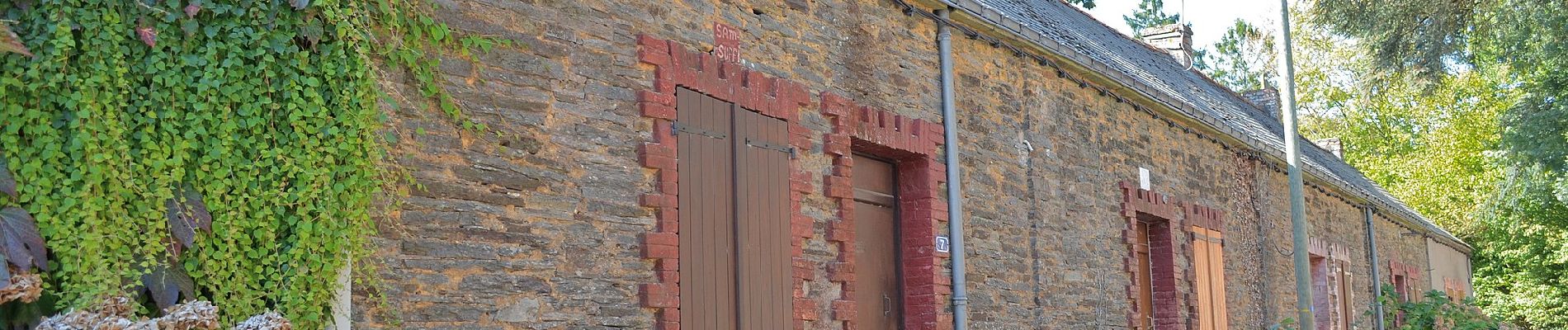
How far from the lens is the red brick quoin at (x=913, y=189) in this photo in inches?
352

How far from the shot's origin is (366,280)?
Answer: 18.5ft

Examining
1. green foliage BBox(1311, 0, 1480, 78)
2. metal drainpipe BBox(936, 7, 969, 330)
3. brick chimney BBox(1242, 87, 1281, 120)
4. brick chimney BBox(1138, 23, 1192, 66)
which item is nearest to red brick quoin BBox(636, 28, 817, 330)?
metal drainpipe BBox(936, 7, 969, 330)

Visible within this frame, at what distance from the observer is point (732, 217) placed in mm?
7574

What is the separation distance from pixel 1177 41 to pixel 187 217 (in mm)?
18622

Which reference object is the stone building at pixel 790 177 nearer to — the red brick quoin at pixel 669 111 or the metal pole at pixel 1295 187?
the red brick quoin at pixel 669 111

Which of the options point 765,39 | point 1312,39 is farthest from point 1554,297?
point 765,39

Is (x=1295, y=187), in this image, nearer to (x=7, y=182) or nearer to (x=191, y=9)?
(x=191, y=9)

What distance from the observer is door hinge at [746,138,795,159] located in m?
7.79

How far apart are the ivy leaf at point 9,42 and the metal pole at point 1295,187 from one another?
34.8 feet

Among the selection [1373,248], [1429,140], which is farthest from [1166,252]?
[1429,140]

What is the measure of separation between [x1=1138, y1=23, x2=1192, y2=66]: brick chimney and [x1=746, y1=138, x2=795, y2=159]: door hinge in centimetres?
1427

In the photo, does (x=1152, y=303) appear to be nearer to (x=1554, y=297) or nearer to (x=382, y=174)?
(x=382, y=174)

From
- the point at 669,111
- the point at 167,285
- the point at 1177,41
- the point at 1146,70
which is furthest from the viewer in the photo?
the point at 1177,41

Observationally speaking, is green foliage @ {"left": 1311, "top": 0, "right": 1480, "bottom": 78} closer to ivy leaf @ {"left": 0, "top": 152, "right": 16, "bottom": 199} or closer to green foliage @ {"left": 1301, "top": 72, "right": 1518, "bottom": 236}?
ivy leaf @ {"left": 0, "top": 152, "right": 16, "bottom": 199}
